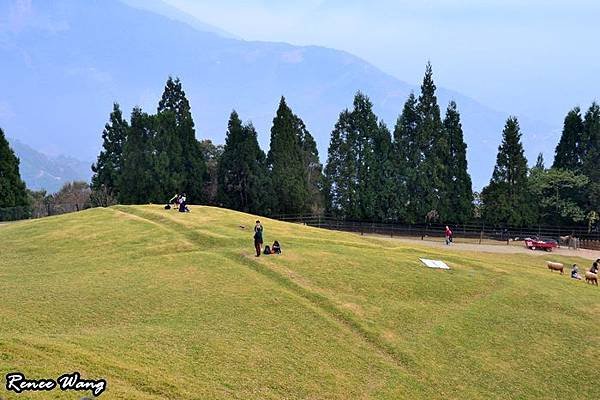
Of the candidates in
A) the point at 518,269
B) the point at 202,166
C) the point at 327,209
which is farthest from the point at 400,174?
the point at 518,269

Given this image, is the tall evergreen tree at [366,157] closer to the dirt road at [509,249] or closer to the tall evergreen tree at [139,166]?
the dirt road at [509,249]

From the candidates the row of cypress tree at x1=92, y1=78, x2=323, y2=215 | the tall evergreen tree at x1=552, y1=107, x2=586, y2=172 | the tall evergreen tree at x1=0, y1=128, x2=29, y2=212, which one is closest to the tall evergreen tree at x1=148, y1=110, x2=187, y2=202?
the row of cypress tree at x1=92, y1=78, x2=323, y2=215

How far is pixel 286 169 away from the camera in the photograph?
6900 centimetres

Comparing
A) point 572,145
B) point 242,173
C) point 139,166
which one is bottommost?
point 139,166

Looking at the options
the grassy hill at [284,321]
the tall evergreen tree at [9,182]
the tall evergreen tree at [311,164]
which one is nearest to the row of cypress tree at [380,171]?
the tall evergreen tree at [311,164]

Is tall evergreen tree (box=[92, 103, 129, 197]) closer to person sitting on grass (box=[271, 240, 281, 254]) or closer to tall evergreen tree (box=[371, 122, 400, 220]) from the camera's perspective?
tall evergreen tree (box=[371, 122, 400, 220])

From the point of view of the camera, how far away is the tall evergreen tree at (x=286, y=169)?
2664 inches

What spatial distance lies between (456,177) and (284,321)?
155 ft

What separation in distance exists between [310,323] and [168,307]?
6.09 metres

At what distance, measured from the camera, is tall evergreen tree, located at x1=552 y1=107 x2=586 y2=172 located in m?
67.1

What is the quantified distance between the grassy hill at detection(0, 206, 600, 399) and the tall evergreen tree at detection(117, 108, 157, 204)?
28109mm

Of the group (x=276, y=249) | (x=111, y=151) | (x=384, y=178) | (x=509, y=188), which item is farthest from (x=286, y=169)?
(x=276, y=249)

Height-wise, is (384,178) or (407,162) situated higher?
(407,162)

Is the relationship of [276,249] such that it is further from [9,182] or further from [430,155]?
[9,182]
